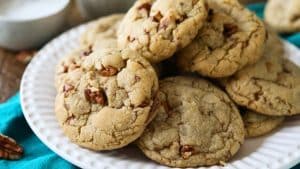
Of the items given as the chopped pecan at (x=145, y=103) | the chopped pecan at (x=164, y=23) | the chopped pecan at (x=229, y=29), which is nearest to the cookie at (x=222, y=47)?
the chopped pecan at (x=229, y=29)

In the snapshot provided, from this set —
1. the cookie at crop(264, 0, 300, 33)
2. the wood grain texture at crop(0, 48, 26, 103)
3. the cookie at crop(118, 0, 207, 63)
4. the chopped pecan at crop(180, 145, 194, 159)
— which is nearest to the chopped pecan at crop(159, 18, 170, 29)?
the cookie at crop(118, 0, 207, 63)

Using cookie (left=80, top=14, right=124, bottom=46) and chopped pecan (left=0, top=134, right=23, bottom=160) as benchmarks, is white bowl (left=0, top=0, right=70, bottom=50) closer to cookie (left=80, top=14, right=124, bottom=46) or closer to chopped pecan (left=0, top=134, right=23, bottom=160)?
cookie (left=80, top=14, right=124, bottom=46)

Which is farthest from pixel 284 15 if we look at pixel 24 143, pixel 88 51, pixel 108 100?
pixel 24 143

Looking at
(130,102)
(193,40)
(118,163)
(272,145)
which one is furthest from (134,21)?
(272,145)

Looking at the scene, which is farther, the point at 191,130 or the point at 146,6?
the point at 146,6

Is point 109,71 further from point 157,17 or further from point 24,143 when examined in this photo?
point 24,143

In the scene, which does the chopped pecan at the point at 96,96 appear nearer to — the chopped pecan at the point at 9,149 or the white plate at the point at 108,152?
the white plate at the point at 108,152

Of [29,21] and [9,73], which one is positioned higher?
[29,21]

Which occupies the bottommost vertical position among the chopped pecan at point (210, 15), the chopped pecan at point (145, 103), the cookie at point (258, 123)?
the cookie at point (258, 123)
